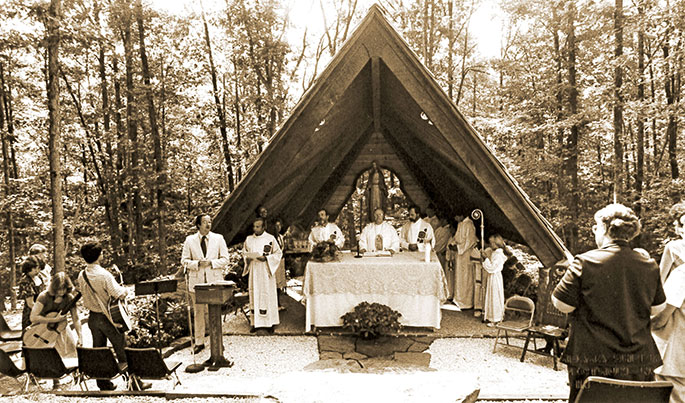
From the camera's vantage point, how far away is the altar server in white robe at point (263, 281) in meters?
7.53

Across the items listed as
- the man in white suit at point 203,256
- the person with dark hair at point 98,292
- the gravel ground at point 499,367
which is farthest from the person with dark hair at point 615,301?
the man in white suit at point 203,256

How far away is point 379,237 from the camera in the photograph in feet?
27.5

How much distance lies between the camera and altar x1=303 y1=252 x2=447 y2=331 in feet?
23.6

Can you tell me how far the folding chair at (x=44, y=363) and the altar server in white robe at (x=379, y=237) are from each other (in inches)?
199

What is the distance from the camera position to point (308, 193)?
1105 centimetres

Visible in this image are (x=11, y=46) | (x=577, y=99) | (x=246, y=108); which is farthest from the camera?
(x=246, y=108)

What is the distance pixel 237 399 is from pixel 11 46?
326 inches

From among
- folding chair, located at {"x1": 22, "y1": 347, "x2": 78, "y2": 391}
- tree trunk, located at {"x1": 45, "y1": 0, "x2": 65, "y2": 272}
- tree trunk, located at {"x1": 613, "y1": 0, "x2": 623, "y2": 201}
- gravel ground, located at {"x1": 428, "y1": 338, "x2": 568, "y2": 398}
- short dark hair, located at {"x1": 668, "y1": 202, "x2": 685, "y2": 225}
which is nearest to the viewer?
short dark hair, located at {"x1": 668, "y1": 202, "x2": 685, "y2": 225}

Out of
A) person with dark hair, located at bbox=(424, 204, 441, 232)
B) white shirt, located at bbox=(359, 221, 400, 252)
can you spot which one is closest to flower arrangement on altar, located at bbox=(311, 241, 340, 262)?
white shirt, located at bbox=(359, 221, 400, 252)

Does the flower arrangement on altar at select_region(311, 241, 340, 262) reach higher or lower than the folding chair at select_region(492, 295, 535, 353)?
higher

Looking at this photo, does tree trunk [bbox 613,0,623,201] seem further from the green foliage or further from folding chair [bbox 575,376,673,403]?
the green foliage

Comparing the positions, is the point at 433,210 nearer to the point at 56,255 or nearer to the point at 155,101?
the point at 56,255

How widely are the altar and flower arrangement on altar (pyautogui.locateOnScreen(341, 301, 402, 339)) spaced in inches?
12.6

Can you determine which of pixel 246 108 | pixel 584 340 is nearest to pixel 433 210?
pixel 584 340
